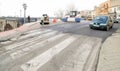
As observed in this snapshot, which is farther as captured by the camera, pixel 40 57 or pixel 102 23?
pixel 102 23

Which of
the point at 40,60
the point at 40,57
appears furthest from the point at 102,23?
the point at 40,60

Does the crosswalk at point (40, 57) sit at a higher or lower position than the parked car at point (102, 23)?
lower

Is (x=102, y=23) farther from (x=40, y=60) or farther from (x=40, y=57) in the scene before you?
(x=40, y=60)

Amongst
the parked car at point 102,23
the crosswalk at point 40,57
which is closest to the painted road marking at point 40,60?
the crosswalk at point 40,57

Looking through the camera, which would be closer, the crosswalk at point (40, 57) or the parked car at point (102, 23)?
the crosswalk at point (40, 57)

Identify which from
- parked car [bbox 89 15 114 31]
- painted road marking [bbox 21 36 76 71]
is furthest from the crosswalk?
parked car [bbox 89 15 114 31]

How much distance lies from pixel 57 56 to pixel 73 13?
1300 inches

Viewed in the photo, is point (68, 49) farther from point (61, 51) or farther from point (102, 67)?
point (102, 67)

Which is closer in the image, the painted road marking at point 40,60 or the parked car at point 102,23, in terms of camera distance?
the painted road marking at point 40,60

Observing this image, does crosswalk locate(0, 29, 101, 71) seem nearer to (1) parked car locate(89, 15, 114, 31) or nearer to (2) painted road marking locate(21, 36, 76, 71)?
(2) painted road marking locate(21, 36, 76, 71)

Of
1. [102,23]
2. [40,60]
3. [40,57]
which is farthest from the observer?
[102,23]

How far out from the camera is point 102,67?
6.88 meters

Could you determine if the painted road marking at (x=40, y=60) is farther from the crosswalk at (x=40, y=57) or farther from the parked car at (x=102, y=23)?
the parked car at (x=102, y=23)

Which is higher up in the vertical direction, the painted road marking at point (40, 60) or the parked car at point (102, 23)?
the parked car at point (102, 23)
